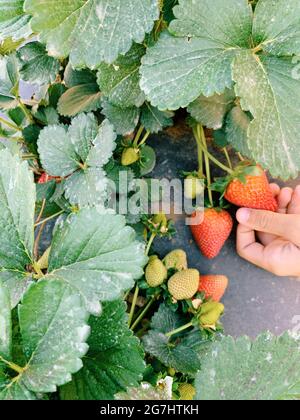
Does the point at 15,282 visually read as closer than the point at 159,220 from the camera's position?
Yes

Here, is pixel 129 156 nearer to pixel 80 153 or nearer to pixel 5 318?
pixel 80 153

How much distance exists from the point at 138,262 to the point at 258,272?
1.71ft

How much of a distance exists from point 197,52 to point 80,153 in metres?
0.22

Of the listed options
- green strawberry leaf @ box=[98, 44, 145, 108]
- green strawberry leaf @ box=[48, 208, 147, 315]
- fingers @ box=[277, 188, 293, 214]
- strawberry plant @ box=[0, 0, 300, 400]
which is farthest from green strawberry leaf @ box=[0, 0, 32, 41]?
fingers @ box=[277, 188, 293, 214]

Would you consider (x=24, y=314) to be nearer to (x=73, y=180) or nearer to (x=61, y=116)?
(x=73, y=180)

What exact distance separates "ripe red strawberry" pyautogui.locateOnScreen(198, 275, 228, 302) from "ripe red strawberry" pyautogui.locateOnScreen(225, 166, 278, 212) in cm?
14

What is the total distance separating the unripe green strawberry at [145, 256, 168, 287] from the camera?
2.88 ft

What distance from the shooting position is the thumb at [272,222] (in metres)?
0.92

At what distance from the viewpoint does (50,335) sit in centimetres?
47

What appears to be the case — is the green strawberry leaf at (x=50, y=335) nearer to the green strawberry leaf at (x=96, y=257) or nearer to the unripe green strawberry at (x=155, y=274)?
the green strawberry leaf at (x=96, y=257)

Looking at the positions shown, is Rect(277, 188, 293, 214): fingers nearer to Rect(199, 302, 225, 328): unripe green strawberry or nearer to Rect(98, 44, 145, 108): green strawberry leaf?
Rect(199, 302, 225, 328): unripe green strawberry

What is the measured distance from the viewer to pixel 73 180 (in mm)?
752

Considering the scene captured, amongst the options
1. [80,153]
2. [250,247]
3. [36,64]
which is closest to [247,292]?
[250,247]

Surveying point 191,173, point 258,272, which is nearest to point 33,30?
point 191,173
